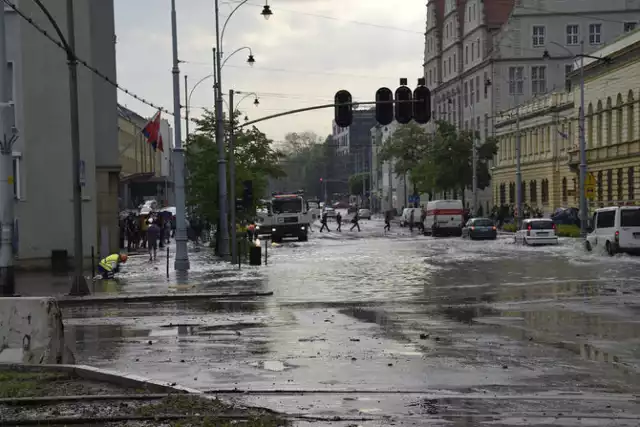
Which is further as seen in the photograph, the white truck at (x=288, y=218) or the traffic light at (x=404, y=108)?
the white truck at (x=288, y=218)

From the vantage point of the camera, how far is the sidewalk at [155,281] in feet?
95.7

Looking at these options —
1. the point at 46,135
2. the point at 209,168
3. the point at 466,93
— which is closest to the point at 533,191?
the point at 466,93

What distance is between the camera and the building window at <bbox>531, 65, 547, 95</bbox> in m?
109

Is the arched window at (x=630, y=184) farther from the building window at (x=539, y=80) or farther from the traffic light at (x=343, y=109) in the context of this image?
the building window at (x=539, y=80)

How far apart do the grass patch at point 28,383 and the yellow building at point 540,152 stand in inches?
2791

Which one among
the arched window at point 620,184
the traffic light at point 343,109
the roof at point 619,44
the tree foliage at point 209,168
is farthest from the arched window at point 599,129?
the traffic light at point 343,109

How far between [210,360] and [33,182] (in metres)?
28.4

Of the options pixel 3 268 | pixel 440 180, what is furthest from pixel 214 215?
pixel 440 180

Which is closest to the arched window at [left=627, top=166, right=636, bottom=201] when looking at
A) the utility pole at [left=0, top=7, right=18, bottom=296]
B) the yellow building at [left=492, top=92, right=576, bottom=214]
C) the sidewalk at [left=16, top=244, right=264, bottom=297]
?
the yellow building at [left=492, top=92, right=576, bottom=214]

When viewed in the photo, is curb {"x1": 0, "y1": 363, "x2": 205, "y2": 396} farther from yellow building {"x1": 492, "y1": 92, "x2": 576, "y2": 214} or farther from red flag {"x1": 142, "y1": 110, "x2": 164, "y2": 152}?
yellow building {"x1": 492, "y1": 92, "x2": 576, "y2": 214}

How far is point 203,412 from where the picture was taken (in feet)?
33.9

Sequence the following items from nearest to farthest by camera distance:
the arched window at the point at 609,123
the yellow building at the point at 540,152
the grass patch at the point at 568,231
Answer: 1. the grass patch at the point at 568,231
2. the arched window at the point at 609,123
3. the yellow building at the point at 540,152

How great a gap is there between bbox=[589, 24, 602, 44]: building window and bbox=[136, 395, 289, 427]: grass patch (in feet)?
328

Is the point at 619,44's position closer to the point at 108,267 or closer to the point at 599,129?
the point at 599,129
